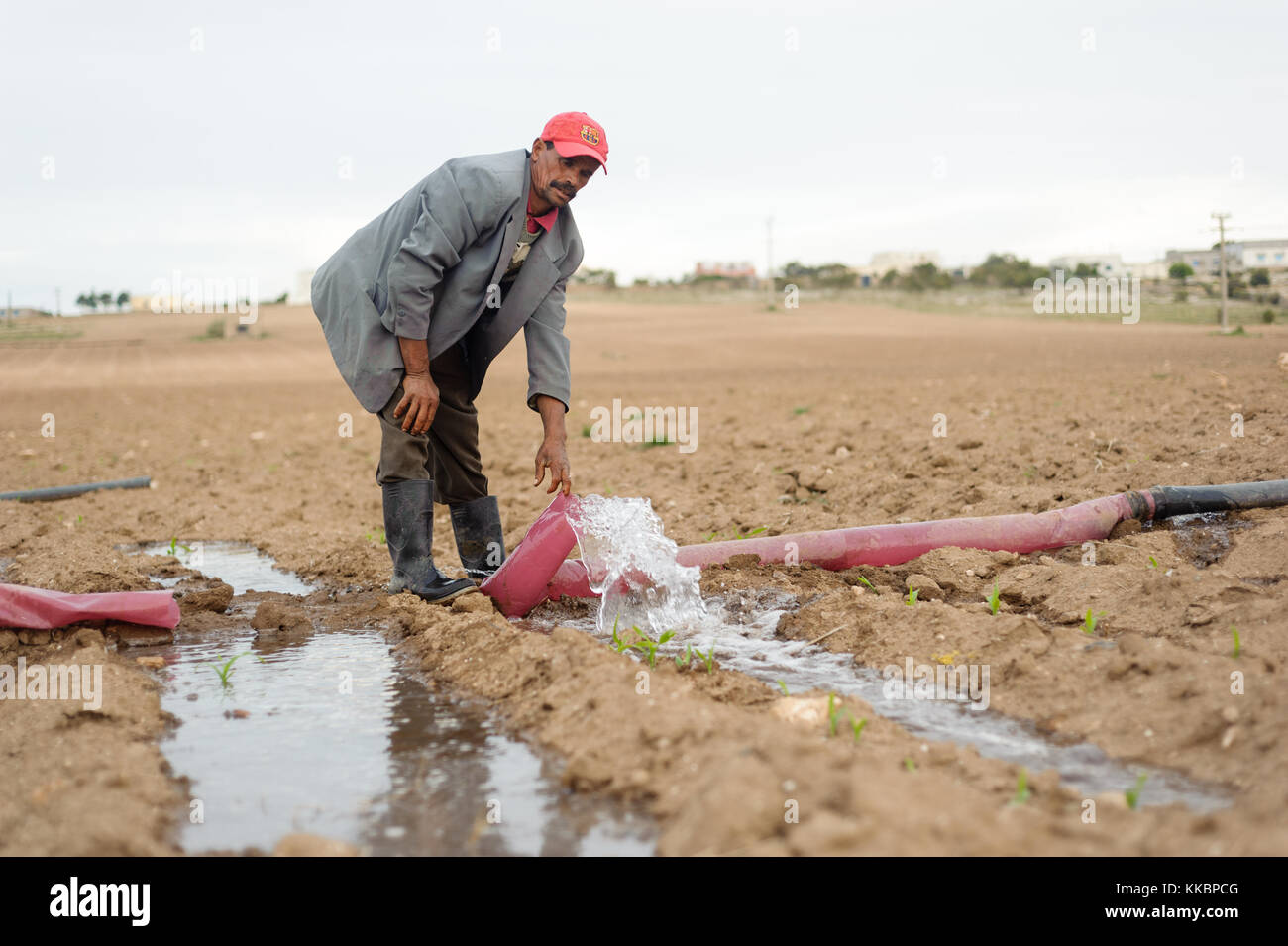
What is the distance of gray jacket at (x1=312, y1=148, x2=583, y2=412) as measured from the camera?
12.0 feet

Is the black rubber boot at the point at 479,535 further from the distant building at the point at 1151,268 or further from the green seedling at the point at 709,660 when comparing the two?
the distant building at the point at 1151,268

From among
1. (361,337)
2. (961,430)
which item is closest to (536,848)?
(361,337)

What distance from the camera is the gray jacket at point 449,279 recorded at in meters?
3.65

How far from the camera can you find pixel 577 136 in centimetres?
362

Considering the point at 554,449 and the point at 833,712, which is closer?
the point at 833,712

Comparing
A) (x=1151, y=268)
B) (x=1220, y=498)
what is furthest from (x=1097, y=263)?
(x=1220, y=498)

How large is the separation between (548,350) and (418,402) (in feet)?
1.86

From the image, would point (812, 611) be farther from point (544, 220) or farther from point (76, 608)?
point (76, 608)

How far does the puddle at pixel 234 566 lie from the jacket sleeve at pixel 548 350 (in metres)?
1.52

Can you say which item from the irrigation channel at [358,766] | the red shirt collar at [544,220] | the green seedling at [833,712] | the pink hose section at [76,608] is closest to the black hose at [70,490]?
the pink hose section at [76,608]

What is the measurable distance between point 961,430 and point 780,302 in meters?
39.8

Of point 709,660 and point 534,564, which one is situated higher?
point 534,564

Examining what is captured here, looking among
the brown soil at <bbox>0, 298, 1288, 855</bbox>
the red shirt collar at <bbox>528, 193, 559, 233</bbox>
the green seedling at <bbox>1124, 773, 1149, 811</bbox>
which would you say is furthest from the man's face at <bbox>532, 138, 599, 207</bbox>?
the green seedling at <bbox>1124, 773, 1149, 811</bbox>

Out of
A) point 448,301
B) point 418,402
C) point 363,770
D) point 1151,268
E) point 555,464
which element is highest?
Answer: point 1151,268
